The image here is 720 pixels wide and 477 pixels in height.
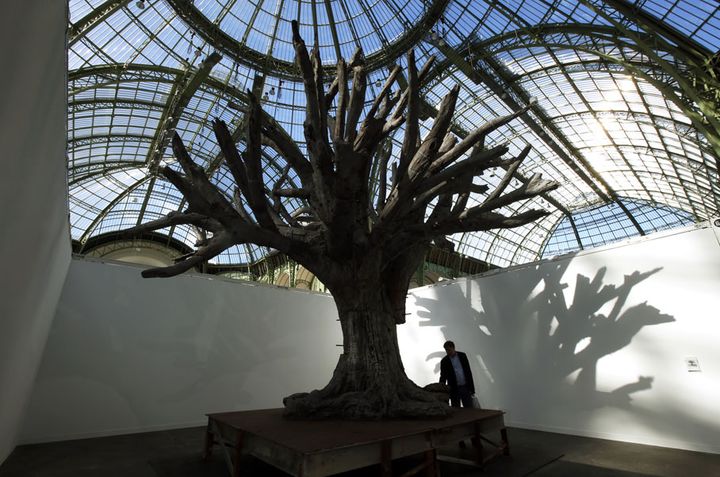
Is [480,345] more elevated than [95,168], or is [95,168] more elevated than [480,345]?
[95,168]

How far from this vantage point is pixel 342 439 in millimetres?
3883

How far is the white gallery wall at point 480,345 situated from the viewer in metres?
5.91

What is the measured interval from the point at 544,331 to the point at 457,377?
2.14 m

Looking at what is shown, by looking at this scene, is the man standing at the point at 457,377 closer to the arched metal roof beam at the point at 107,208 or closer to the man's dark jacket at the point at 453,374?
the man's dark jacket at the point at 453,374

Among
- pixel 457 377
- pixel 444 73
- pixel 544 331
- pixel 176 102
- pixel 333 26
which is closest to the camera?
pixel 457 377

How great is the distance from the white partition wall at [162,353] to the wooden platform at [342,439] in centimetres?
316

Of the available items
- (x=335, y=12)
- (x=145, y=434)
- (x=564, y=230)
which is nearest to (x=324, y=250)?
(x=145, y=434)

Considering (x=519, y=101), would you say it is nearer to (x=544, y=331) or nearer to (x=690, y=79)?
(x=690, y=79)

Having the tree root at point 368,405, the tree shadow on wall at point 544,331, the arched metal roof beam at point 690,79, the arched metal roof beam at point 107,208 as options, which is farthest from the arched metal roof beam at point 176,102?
the tree root at point 368,405

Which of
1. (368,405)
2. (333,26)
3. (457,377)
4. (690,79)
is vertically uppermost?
(333,26)

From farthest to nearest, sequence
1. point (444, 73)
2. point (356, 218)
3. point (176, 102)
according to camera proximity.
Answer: point (176, 102), point (444, 73), point (356, 218)

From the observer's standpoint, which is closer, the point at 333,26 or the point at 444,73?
the point at 333,26

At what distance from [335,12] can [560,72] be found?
10357mm

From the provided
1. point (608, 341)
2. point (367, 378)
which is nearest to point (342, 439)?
point (367, 378)
